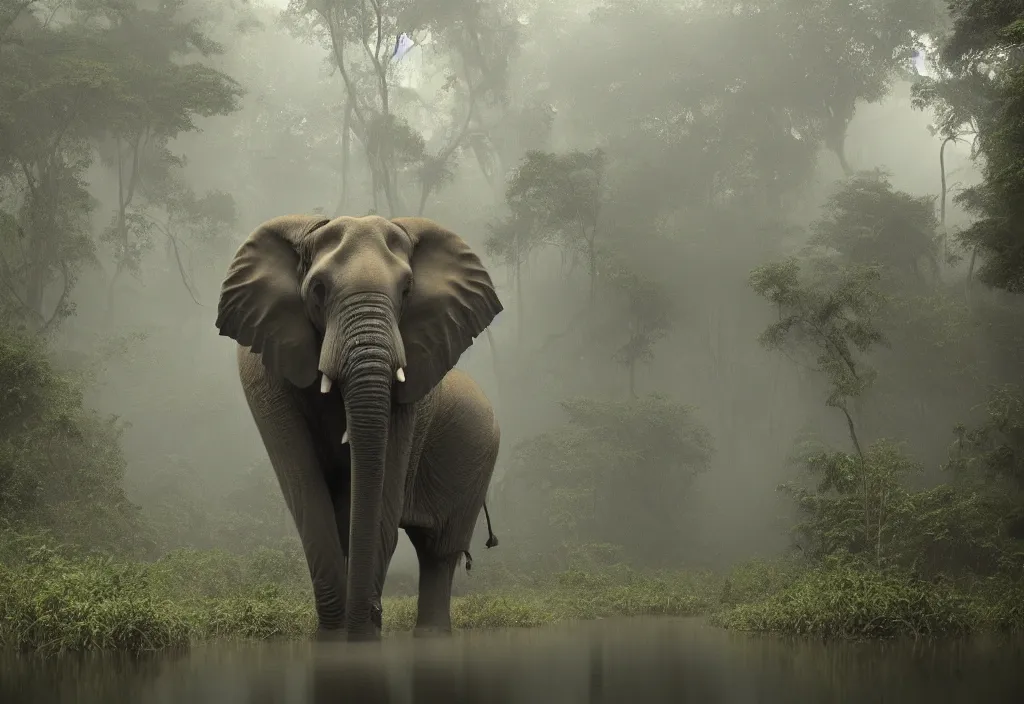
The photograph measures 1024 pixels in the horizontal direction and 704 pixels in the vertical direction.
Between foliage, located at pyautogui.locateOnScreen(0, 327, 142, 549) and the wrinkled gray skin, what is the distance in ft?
25.7

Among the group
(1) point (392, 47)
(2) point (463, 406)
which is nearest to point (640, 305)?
(1) point (392, 47)

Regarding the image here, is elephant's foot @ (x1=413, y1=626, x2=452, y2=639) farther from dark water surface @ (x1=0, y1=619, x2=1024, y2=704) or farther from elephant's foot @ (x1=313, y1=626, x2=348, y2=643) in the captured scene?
elephant's foot @ (x1=313, y1=626, x2=348, y2=643)

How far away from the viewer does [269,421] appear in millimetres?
7391

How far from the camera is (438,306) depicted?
7.57 meters

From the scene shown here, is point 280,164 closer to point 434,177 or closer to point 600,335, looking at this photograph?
point 434,177

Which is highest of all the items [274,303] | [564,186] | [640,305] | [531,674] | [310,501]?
[564,186]

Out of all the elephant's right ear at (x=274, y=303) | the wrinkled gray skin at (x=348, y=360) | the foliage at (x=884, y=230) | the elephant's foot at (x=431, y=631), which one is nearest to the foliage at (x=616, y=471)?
the foliage at (x=884, y=230)

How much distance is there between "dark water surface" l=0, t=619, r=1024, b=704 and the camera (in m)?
4.41

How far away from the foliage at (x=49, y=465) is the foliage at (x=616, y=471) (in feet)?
37.3

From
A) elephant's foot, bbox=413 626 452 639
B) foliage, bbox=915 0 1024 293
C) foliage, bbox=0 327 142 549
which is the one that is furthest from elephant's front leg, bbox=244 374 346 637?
foliage, bbox=915 0 1024 293

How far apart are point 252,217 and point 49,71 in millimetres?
20768

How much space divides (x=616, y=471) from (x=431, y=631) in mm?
19831

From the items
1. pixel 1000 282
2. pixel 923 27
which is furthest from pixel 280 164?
pixel 1000 282

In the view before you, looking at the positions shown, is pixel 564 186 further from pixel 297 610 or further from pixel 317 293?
pixel 317 293
